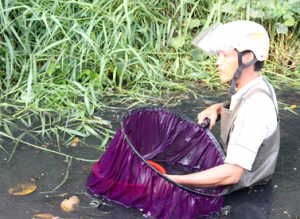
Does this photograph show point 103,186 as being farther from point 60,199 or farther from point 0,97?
point 0,97

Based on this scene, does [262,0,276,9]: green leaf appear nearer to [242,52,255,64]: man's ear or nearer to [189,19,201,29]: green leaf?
[189,19,201,29]: green leaf

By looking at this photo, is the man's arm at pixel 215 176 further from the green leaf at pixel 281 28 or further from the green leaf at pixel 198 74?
the green leaf at pixel 281 28

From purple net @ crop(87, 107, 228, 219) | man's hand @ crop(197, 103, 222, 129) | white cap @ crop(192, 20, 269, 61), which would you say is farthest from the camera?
man's hand @ crop(197, 103, 222, 129)

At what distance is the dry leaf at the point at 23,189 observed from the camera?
2.72 m

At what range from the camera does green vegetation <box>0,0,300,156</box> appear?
12.4 feet

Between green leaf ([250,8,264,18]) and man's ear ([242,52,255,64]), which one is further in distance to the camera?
green leaf ([250,8,264,18])

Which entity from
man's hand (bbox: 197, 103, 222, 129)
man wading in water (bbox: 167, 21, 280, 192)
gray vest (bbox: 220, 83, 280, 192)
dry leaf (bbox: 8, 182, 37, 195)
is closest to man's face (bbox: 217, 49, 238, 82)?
Result: man wading in water (bbox: 167, 21, 280, 192)

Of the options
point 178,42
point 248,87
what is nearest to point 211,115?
point 248,87

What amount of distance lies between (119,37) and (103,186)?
2.00 meters

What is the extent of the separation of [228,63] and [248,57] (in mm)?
117

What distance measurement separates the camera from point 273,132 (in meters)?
2.64

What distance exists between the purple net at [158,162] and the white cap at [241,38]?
2.16 ft

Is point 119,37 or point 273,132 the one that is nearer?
point 273,132

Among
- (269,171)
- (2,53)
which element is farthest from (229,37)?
(2,53)
